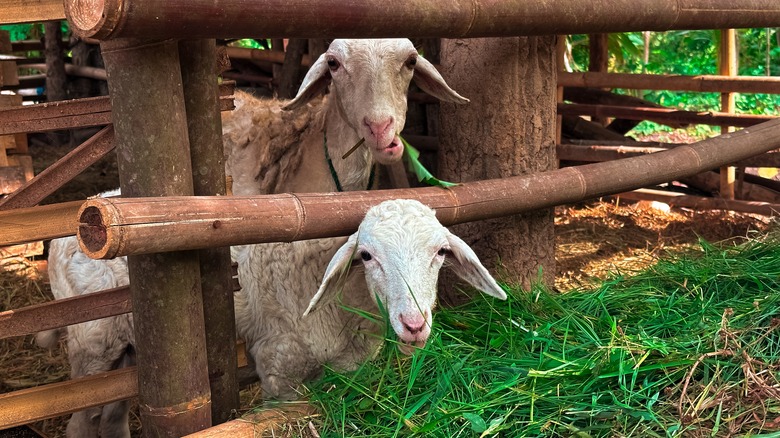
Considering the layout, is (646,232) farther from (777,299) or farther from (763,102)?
(763,102)

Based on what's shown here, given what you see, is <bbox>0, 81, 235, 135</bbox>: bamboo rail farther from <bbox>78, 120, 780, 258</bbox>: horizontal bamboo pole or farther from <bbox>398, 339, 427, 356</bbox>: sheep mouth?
<bbox>398, 339, 427, 356</bbox>: sheep mouth

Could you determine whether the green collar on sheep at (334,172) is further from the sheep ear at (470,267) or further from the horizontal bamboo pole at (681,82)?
the horizontal bamboo pole at (681,82)

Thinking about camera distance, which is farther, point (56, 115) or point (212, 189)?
point (56, 115)

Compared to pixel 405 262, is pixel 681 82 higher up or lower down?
higher up

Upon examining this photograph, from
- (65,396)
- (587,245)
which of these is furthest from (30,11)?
(587,245)

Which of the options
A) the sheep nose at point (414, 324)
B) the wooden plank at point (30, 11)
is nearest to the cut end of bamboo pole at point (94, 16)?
the wooden plank at point (30, 11)

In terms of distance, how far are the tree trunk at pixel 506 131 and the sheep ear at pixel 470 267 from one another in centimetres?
91

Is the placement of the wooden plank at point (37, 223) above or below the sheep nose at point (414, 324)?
above

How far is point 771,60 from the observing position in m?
18.5

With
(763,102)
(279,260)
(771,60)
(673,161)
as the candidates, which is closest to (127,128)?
(279,260)

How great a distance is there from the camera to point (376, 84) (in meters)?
3.76

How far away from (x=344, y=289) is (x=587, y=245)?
385cm

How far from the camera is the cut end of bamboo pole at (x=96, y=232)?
2268 millimetres

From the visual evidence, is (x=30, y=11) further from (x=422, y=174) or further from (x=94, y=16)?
(x=422, y=174)
